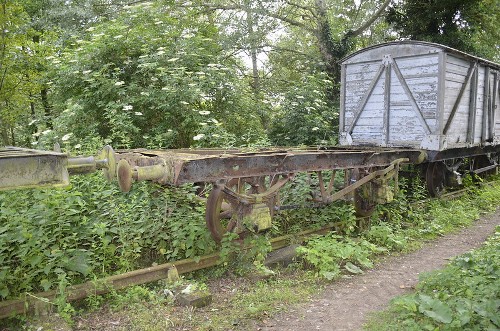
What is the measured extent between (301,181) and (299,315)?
10.9 feet

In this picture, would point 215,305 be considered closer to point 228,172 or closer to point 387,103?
point 228,172

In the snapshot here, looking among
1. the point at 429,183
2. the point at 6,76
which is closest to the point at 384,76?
the point at 429,183

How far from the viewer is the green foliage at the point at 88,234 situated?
4191mm

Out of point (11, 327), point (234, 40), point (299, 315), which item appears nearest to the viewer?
point (11, 327)

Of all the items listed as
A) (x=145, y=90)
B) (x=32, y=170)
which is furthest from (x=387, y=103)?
(x=32, y=170)

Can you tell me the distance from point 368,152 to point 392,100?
8.35 ft

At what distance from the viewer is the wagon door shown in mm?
7922

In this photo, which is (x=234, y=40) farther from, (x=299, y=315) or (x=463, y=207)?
(x=299, y=315)

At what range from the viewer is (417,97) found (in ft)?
26.5

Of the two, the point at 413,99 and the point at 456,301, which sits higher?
the point at 413,99

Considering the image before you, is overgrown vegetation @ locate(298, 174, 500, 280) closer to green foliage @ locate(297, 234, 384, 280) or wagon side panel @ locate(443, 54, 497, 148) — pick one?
green foliage @ locate(297, 234, 384, 280)

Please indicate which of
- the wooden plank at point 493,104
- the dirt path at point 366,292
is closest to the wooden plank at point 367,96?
the wooden plank at point 493,104

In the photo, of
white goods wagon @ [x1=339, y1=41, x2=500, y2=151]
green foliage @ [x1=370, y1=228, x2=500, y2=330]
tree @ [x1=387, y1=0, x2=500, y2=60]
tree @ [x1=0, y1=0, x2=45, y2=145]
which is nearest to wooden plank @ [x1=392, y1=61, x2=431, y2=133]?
white goods wagon @ [x1=339, y1=41, x2=500, y2=151]

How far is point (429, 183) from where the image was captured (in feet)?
30.5
